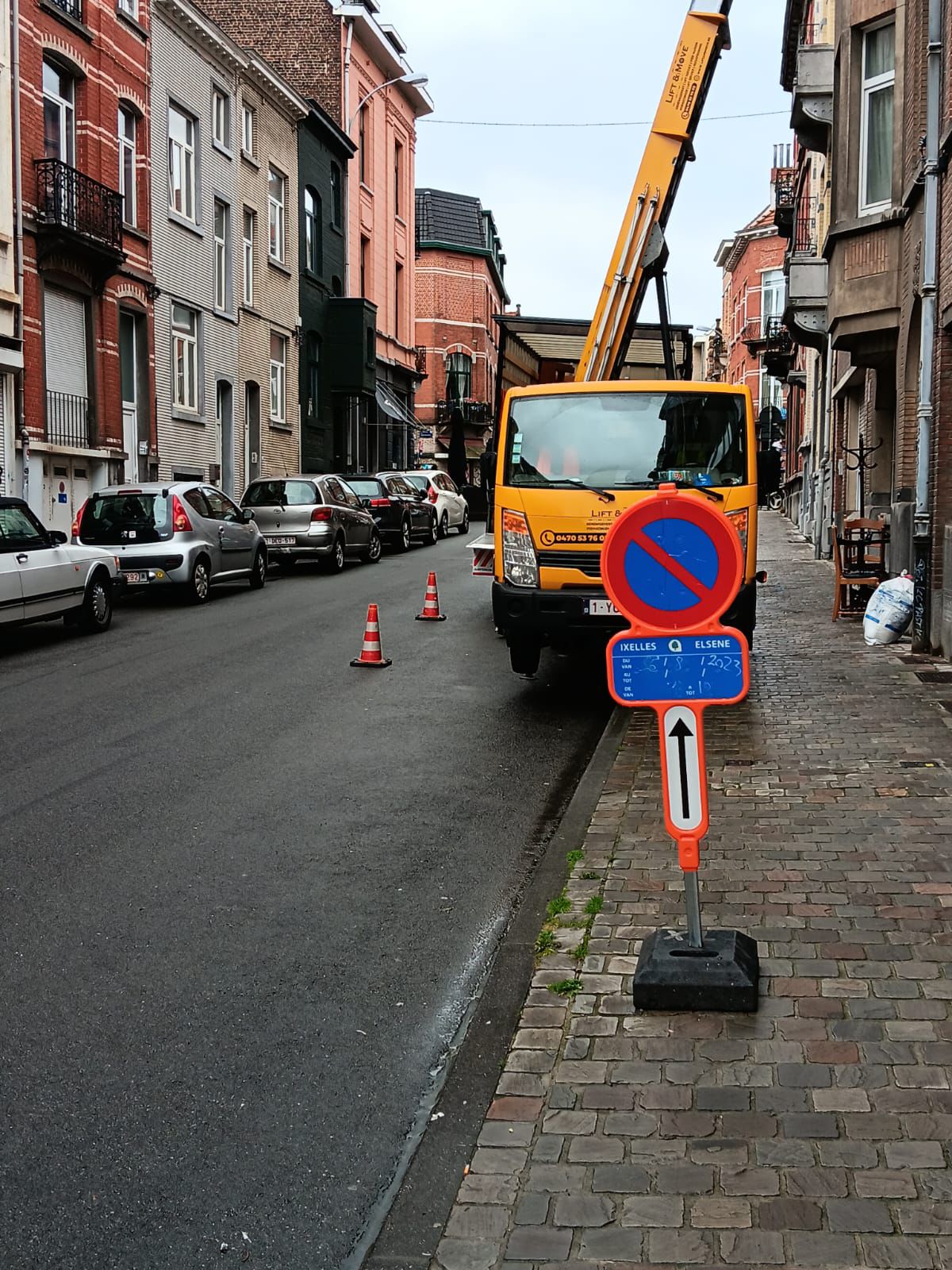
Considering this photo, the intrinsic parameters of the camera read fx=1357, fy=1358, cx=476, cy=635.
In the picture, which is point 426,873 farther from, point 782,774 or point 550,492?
point 550,492

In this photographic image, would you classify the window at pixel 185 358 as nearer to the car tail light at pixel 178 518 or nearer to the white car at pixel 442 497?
the white car at pixel 442 497

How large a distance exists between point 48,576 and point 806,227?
2367cm

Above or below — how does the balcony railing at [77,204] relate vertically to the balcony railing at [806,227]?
below

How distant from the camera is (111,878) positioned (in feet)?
19.0

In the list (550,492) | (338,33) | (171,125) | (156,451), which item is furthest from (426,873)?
(338,33)

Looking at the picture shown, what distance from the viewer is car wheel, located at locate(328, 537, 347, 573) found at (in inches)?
894

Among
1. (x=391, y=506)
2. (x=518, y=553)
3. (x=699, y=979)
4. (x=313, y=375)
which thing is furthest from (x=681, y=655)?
(x=313, y=375)

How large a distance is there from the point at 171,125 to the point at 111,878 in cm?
2542

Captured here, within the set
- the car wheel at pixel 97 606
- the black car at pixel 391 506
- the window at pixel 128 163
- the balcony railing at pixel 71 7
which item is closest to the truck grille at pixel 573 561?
the car wheel at pixel 97 606

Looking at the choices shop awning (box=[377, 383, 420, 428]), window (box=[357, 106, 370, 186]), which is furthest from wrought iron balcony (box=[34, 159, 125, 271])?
window (box=[357, 106, 370, 186])

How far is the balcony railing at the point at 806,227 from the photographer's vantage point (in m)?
30.2

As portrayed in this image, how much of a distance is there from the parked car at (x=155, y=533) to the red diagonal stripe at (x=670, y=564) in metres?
13.9

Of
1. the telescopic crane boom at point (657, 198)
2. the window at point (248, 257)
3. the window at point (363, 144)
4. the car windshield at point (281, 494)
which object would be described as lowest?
the car windshield at point (281, 494)

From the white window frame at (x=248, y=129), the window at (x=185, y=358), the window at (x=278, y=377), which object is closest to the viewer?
the window at (x=185, y=358)
